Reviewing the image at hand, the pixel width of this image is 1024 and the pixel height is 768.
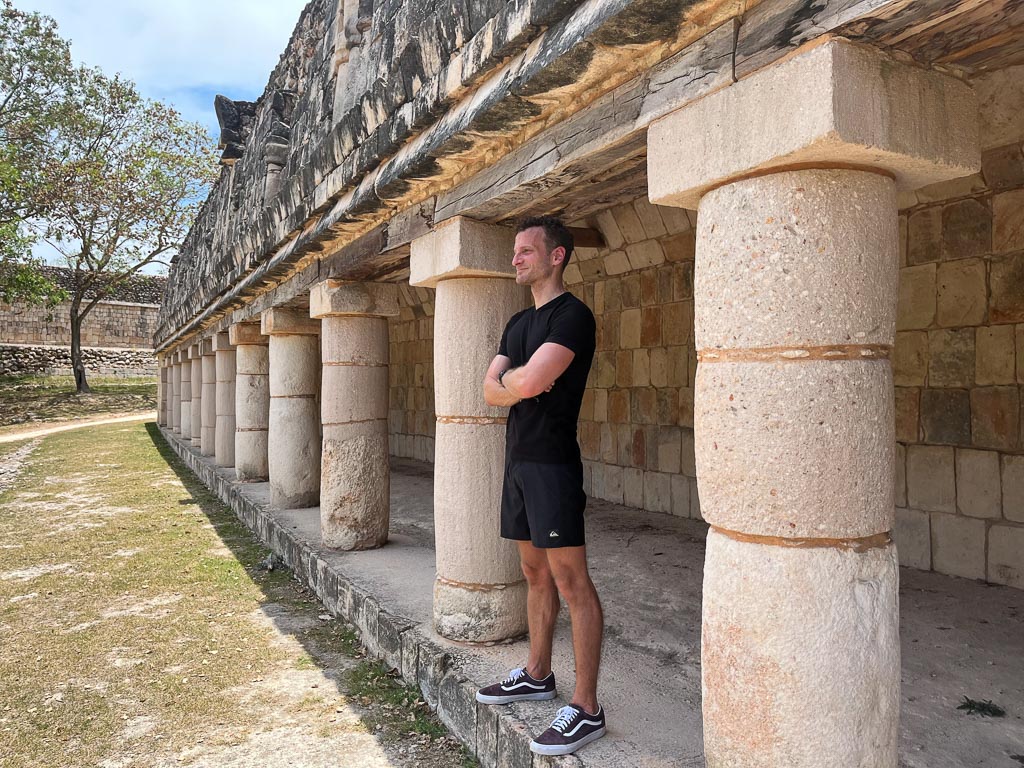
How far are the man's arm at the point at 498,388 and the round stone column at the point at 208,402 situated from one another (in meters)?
10.9

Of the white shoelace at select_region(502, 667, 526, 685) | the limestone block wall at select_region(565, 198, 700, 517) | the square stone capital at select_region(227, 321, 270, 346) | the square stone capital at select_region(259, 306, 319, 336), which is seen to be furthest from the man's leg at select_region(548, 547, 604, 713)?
the square stone capital at select_region(227, 321, 270, 346)

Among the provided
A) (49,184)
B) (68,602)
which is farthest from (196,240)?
(49,184)

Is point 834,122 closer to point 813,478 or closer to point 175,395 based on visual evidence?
point 813,478

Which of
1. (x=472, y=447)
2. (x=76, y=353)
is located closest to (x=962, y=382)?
(x=472, y=447)

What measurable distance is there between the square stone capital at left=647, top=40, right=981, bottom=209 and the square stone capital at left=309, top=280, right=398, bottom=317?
12.5 feet

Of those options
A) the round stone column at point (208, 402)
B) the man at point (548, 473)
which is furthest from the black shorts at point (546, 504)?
the round stone column at point (208, 402)

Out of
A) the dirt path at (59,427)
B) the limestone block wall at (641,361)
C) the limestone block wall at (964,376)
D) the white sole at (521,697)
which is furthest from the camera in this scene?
the dirt path at (59,427)

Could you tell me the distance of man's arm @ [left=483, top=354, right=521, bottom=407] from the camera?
2.72m

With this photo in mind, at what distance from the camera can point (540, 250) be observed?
2.77 m

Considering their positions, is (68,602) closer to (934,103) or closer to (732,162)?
(732,162)

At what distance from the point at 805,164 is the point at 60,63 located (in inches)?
1145

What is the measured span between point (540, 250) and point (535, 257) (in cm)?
4

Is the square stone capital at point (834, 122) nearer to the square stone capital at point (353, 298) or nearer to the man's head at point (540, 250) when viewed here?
the man's head at point (540, 250)

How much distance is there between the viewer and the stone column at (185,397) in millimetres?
15697
